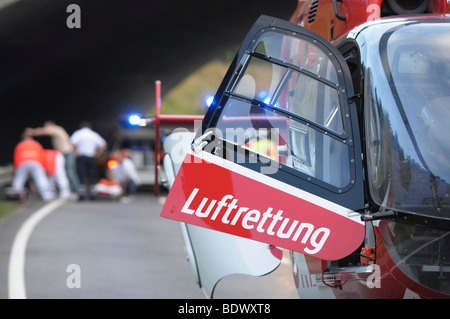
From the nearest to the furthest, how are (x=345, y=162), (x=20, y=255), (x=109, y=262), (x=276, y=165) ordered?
1. (x=276, y=165)
2. (x=345, y=162)
3. (x=109, y=262)
4. (x=20, y=255)

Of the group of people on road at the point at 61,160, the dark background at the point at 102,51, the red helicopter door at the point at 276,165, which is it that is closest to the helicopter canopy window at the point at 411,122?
the red helicopter door at the point at 276,165

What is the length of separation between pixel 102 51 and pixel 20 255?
13.7 meters

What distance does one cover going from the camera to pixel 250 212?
4809mm

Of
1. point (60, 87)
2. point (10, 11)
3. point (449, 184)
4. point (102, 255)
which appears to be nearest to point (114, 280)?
point (102, 255)

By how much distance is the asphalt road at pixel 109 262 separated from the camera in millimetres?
9320

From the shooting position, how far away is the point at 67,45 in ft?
75.5

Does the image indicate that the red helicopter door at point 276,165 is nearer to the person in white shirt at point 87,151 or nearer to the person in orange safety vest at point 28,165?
the person in white shirt at point 87,151

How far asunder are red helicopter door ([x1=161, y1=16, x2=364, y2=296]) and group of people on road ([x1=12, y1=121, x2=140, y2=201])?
14.2 m

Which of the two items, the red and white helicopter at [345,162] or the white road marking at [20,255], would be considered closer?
the red and white helicopter at [345,162]

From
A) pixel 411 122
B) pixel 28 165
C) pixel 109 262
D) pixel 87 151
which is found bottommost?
pixel 109 262

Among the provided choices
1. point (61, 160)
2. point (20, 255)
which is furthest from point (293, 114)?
point (61, 160)

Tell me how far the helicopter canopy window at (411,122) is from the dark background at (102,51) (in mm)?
10096

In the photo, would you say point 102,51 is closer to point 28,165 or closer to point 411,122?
point 28,165
